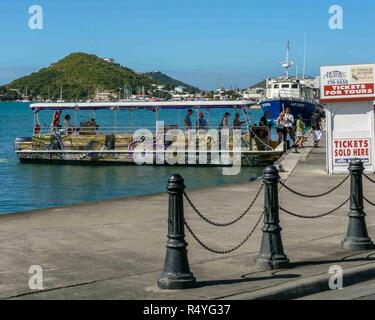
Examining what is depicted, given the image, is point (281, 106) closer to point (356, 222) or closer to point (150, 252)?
point (356, 222)

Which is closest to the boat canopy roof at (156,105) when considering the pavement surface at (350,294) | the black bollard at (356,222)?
the black bollard at (356,222)

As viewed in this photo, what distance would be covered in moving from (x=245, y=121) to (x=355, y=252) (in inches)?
942

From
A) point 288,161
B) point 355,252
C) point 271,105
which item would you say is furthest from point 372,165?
point 271,105

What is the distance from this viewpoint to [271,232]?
29.6 feet

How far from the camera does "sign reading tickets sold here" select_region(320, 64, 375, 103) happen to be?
20359 mm

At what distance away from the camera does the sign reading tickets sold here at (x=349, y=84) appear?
2036 centimetres

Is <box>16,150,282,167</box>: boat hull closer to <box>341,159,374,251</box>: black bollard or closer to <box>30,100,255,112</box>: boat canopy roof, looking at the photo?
<box>30,100,255,112</box>: boat canopy roof

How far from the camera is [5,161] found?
41.1 meters

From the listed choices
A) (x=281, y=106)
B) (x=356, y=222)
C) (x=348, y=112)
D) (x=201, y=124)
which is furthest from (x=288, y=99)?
(x=356, y=222)

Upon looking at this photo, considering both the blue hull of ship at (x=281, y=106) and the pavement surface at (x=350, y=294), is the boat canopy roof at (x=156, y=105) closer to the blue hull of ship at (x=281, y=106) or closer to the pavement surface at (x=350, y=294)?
the pavement surface at (x=350, y=294)

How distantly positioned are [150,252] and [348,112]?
1201 cm

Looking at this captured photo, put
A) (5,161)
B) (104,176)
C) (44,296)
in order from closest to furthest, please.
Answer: (44,296), (104,176), (5,161)

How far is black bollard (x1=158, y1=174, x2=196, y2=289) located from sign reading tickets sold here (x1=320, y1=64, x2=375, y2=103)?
13.2 m

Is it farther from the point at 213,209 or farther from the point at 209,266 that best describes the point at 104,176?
the point at 209,266
